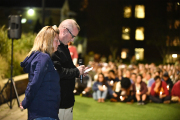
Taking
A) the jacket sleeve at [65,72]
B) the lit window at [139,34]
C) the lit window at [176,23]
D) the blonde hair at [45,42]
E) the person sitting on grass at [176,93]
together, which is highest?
the lit window at [176,23]

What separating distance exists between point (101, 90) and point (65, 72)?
710 centimetres

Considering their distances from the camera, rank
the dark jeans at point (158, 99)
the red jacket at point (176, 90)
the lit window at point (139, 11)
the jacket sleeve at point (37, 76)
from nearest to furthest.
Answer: the jacket sleeve at point (37, 76)
the dark jeans at point (158, 99)
the red jacket at point (176, 90)
the lit window at point (139, 11)

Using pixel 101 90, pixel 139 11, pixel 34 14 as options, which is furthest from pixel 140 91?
pixel 34 14

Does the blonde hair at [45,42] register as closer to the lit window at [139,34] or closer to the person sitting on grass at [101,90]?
the person sitting on grass at [101,90]

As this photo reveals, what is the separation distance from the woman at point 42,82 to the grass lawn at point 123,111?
4.38 metres

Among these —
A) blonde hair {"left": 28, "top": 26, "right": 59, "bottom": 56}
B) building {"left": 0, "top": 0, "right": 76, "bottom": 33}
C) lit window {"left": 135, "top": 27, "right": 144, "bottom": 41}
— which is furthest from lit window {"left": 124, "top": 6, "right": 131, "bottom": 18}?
blonde hair {"left": 28, "top": 26, "right": 59, "bottom": 56}

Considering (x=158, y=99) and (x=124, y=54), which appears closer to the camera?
(x=158, y=99)

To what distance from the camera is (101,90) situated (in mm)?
9859

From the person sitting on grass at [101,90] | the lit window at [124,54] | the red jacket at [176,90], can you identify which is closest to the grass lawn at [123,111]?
the person sitting on grass at [101,90]

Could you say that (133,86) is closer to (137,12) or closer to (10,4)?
(137,12)

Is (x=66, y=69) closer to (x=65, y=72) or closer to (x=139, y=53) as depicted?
(x=65, y=72)

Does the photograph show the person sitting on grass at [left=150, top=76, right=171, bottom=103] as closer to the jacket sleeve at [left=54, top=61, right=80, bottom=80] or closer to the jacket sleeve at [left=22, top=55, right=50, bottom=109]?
the jacket sleeve at [left=54, top=61, right=80, bottom=80]

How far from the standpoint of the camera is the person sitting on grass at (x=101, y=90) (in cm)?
981

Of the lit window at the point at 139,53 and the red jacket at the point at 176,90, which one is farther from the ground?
the lit window at the point at 139,53
